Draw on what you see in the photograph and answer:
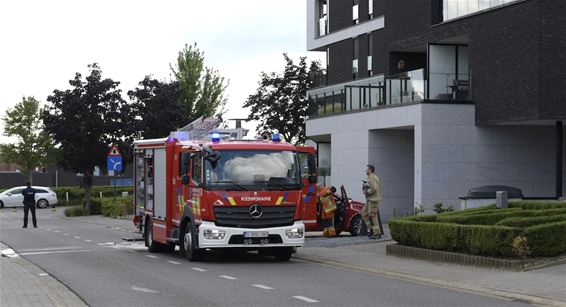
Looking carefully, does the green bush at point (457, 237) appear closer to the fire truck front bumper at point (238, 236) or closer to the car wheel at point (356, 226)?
the fire truck front bumper at point (238, 236)

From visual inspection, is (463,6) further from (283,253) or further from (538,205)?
(283,253)

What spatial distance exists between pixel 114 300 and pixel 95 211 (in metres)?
36.0

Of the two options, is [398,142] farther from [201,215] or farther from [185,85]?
[185,85]

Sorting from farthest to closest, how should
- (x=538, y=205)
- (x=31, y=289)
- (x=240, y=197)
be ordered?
(x=538, y=205)
(x=240, y=197)
(x=31, y=289)

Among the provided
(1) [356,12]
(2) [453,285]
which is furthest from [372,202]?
(1) [356,12]

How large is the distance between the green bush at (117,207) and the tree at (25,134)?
31.2 metres

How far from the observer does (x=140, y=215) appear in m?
24.1

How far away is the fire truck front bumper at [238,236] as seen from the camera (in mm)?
18578

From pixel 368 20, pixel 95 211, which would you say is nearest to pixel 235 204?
pixel 368 20

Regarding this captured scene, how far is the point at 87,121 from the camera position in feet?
158

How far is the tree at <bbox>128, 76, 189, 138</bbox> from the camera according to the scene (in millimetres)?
49844

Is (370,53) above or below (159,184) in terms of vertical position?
above

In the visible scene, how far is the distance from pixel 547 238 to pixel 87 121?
115 feet

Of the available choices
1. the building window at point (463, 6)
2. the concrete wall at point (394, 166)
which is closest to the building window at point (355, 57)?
the concrete wall at point (394, 166)
